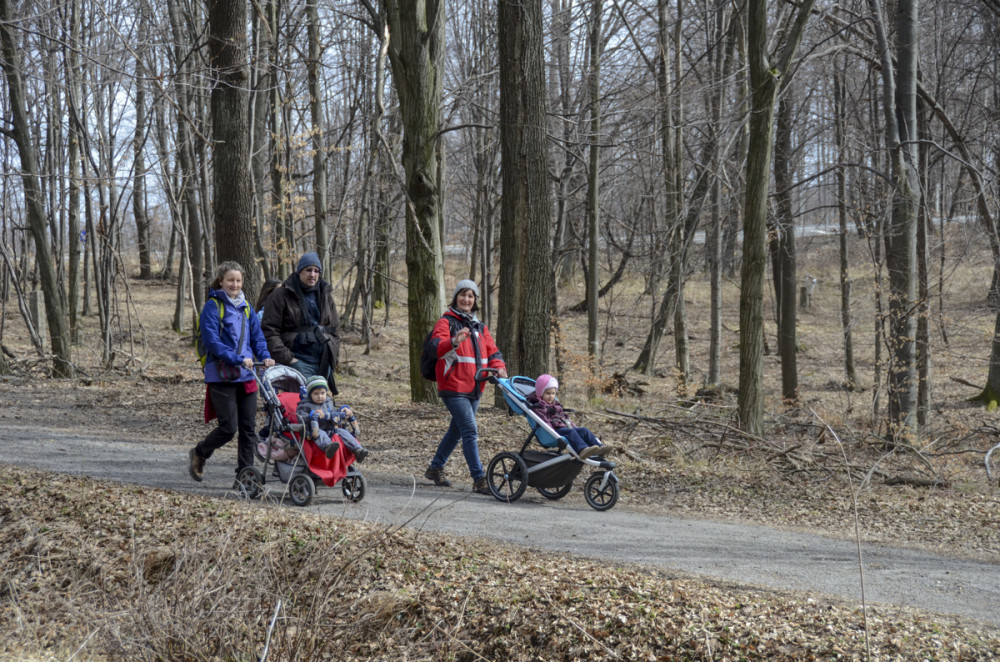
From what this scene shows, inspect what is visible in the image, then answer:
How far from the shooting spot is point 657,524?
7441mm

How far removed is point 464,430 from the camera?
804 cm

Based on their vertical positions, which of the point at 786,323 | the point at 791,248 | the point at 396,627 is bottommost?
the point at 396,627

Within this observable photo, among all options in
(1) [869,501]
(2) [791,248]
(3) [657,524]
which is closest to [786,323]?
(2) [791,248]

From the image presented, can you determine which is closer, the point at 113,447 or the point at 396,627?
the point at 396,627

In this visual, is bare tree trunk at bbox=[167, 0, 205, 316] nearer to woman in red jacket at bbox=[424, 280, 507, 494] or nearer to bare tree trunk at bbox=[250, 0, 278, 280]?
bare tree trunk at bbox=[250, 0, 278, 280]

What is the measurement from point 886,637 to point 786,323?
1312 cm

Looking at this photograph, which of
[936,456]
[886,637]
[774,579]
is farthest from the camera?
[936,456]

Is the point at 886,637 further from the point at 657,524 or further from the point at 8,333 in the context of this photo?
the point at 8,333

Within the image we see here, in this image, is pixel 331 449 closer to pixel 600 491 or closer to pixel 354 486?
pixel 354 486

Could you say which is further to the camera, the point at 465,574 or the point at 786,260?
the point at 786,260

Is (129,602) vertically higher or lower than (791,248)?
lower

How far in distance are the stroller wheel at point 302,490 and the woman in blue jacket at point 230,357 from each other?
0.54 metres

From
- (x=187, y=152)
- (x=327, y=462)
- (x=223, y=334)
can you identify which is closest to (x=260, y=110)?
(x=187, y=152)

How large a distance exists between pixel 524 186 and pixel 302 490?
232 inches
